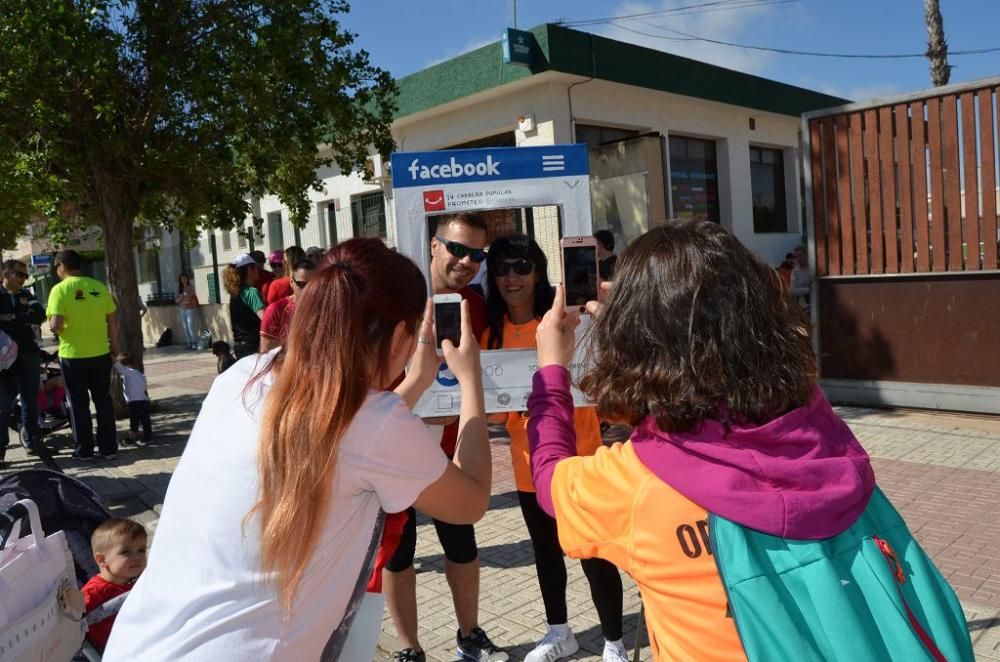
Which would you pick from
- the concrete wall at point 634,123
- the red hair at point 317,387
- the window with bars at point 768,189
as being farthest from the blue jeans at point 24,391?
the window with bars at point 768,189

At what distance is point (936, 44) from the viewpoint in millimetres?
17906

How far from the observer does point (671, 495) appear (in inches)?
49.4

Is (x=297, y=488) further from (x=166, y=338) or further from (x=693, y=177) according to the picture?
(x=166, y=338)

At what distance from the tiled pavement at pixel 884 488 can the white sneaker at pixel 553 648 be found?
128 mm

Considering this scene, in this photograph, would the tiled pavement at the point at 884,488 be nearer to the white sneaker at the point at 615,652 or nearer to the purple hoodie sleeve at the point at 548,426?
the white sneaker at the point at 615,652

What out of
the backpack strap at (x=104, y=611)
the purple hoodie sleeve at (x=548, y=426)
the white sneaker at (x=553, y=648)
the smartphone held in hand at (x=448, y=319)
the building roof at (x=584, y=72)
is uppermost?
the building roof at (x=584, y=72)

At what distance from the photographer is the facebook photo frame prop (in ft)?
8.43

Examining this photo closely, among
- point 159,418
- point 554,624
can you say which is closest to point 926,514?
point 554,624

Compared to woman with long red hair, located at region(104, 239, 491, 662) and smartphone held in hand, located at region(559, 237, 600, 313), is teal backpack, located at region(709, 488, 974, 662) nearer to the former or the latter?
woman with long red hair, located at region(104, 239, 491, 662)

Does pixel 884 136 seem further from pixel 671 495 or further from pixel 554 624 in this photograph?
pixel 671 495

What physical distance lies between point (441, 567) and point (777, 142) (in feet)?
48.6

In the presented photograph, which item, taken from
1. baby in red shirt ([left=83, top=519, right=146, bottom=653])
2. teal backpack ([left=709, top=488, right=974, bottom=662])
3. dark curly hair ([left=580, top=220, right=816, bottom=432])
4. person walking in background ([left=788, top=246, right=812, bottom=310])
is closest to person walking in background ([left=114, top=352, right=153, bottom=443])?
baby in red shirt ([left=83, top=519, right=146, bottom=653])

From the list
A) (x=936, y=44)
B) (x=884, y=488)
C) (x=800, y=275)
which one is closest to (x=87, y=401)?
(x=884, y=488)

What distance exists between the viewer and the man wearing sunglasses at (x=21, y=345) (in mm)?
7750
